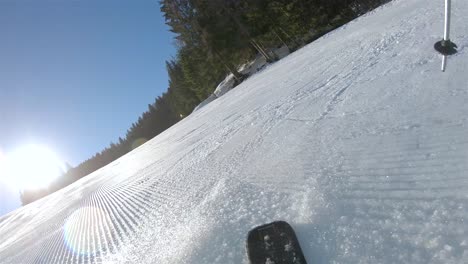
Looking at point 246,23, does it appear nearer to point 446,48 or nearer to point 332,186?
point 446,48

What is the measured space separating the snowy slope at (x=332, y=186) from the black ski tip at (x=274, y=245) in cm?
7

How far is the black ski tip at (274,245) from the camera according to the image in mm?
1556

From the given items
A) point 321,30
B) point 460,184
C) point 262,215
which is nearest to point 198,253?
point 262,215

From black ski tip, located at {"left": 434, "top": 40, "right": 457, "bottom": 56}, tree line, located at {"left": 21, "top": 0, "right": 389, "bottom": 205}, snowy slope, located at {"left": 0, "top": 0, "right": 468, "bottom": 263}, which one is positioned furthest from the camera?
tree line, located at {"left": 21, "top": 0, "right": 389, "bottom": 205}

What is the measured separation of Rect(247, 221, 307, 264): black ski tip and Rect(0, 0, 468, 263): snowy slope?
69 millimetres

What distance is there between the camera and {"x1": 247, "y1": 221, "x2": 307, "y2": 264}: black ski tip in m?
1.56

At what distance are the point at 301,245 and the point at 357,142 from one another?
1218 mm

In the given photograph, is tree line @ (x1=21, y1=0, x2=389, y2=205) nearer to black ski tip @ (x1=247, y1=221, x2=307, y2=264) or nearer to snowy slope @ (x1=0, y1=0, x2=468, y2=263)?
snowy slope @ (x1=0, y1=0, x2=468, y2=263)

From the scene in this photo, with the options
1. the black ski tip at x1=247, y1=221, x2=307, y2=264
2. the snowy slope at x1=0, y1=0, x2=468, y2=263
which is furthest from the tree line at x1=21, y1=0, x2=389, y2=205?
the black ski tip at x1=247, y1=221, x2=307, y2=264

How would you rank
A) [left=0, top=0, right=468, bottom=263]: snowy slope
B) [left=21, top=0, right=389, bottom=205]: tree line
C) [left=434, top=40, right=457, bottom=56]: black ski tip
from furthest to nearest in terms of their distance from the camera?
[left=21, top=0, right=389, bottom=205]: tree line
[left=434, top=40, right=457, bottom=56]: black ski tip
[left=0, top=0, right=468, bottom=263]: snowy slope

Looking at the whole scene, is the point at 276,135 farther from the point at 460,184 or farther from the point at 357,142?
the point at 460,184

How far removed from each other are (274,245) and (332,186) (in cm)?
61

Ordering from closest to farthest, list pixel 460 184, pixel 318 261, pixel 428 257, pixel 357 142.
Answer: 1. pixel 428 257
2. pixel 318 261
3. pixel 460 184
4. pixel 357 142

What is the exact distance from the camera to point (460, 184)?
1611 mm
